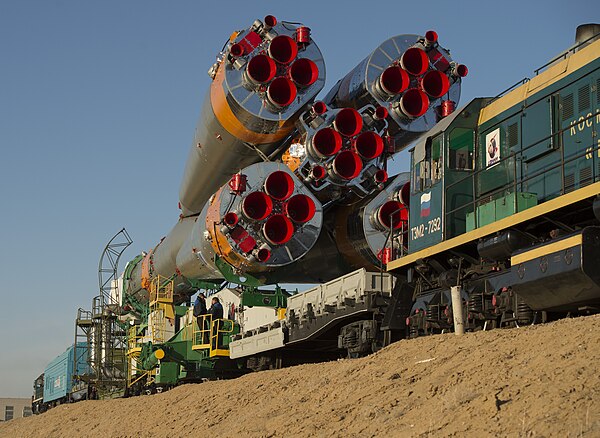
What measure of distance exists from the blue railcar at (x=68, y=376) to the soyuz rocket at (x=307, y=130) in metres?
17.0

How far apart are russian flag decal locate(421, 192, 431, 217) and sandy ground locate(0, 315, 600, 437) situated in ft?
8.19

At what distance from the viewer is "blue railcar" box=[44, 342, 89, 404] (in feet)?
114

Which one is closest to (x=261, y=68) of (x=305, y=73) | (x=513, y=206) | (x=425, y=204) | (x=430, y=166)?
(x=305, y=73)

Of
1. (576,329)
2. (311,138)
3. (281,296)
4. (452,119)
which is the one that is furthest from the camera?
(281,296)

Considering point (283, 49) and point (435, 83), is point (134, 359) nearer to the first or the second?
point (283, 49)

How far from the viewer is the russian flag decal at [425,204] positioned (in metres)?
13.9

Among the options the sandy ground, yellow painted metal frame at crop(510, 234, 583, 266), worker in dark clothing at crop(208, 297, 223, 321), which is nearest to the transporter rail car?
yellow painted metal frame at crop(510, 234, 583, 266)

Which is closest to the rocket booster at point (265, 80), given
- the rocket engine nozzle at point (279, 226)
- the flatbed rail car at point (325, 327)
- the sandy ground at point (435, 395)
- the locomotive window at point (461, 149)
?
the rocket engine nozzle at point (279, 226)

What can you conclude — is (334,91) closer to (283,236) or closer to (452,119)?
(283,236)

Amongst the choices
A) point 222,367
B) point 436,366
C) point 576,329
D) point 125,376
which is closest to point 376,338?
point 436,366

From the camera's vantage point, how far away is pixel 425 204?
551 inches

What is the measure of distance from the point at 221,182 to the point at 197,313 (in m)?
3.48

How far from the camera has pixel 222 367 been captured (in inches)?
841

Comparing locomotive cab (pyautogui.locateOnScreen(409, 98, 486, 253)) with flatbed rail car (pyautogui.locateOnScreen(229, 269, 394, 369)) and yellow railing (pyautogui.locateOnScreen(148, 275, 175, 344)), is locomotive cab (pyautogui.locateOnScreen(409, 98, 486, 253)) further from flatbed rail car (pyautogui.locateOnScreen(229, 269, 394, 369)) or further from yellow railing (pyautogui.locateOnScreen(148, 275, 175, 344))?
yellow railing (pyautogui.locateOnScreen(148, 275, 175, 344))
